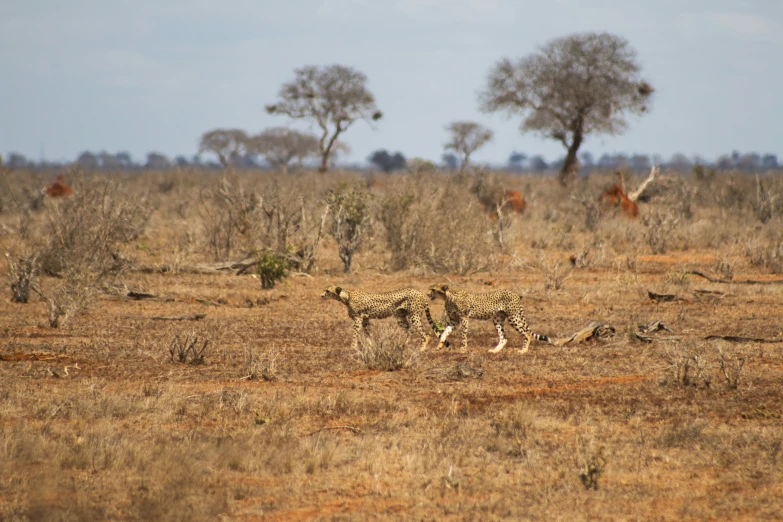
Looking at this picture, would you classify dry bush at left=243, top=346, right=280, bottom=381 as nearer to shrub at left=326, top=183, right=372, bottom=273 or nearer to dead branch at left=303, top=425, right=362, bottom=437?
dead branch at left=303, top=425, right=362, bottom=437

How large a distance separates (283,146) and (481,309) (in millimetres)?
57929

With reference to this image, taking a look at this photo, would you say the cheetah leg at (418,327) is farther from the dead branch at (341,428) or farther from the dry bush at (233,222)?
the dry bush at (233,222)

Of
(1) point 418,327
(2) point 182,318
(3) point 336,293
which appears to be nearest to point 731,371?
(1) point 418,327

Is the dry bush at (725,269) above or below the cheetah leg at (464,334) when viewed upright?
above

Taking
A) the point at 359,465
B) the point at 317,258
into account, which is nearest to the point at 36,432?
the point at 359,465

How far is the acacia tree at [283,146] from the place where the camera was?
66062 millimetres

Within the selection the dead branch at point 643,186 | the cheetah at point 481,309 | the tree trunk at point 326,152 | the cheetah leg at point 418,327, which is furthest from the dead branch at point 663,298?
the tree trunk at point 326,152

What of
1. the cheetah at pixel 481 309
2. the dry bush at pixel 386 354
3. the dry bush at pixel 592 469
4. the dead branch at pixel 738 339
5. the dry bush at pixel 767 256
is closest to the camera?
the dry bush at pixel 592 469

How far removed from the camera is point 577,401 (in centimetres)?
796

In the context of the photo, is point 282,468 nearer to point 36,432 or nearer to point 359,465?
point 359,465

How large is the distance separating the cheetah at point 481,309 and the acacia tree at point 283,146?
56.3 m

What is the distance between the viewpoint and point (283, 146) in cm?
6656

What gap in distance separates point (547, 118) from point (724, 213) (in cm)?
1370

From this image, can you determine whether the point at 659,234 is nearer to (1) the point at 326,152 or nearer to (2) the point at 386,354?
(2) the point at 386,354
